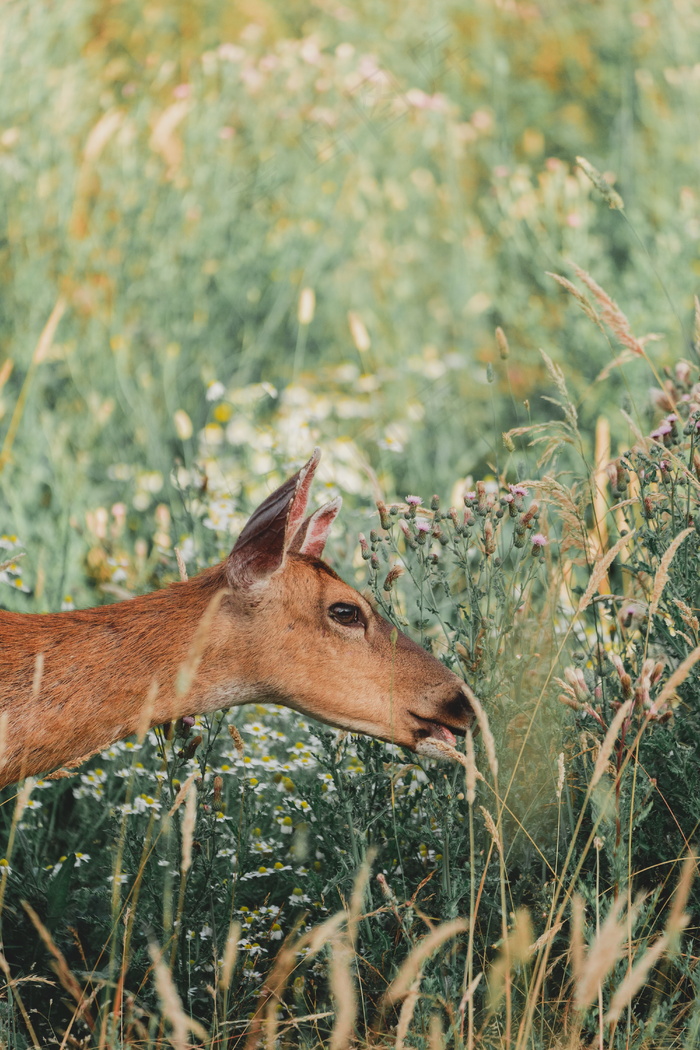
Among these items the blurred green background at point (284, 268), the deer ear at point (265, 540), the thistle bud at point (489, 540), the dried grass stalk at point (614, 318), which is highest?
the dried grass stalk at point (614, 318)

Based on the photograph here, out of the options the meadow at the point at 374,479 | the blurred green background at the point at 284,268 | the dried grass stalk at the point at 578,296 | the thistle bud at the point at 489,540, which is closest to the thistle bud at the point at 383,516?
the meadow at the point at 374,479

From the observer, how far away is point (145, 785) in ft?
10.6

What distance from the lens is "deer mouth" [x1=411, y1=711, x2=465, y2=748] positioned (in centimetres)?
284

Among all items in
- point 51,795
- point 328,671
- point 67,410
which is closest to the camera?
point 328,671

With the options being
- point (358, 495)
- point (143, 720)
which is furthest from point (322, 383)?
point (143, 720)

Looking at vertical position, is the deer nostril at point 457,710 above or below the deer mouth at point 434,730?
above

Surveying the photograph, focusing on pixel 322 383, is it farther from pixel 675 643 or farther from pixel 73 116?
pixel 675 643

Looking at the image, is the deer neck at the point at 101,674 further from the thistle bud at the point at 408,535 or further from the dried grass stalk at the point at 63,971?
the thistle bud at the point at 408,535

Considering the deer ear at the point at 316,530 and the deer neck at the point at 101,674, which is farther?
the deer ear at the point at 316,530

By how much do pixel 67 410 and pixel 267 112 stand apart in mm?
2461

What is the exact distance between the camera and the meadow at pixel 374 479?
2.56 metres

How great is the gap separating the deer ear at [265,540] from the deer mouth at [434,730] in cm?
51

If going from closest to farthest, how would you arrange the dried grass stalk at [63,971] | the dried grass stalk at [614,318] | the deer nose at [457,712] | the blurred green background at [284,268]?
1. the dried grass stalk at [63,971]
2. the dried grass stalk at [614,318]
3. the deer nose at [457,712]
4. the blurred green background at [284,268]

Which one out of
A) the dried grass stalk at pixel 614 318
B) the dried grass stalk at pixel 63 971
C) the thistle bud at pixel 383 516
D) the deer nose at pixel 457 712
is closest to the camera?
the dried grass stalk at pixel 63 971
